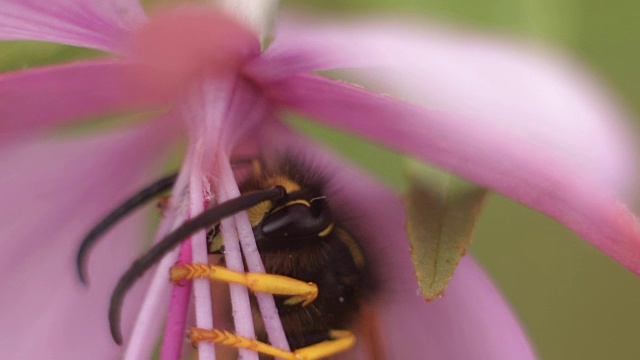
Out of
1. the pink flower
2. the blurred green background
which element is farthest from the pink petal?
the blurred green background

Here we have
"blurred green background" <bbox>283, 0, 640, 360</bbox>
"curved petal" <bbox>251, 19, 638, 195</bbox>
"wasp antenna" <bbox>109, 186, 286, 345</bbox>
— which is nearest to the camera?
"curved petal" <bbox>251, 19, 638, 195</bbox>

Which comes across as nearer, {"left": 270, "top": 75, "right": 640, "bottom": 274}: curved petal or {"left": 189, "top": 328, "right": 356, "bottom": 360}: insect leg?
{"left": 270, "top": 75, "right": 640, "bottom": 274}: curved petal

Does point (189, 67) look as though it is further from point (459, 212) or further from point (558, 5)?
point (558, 5)

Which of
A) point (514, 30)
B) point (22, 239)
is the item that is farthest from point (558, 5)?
point (22, 239)

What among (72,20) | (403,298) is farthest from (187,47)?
(403,298)

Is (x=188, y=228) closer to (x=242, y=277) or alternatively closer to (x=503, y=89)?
(x=242, y=277)

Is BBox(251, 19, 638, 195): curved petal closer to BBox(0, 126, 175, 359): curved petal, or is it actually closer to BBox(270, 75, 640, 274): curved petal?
BBox(270, 75, 640, 274): curved petal
